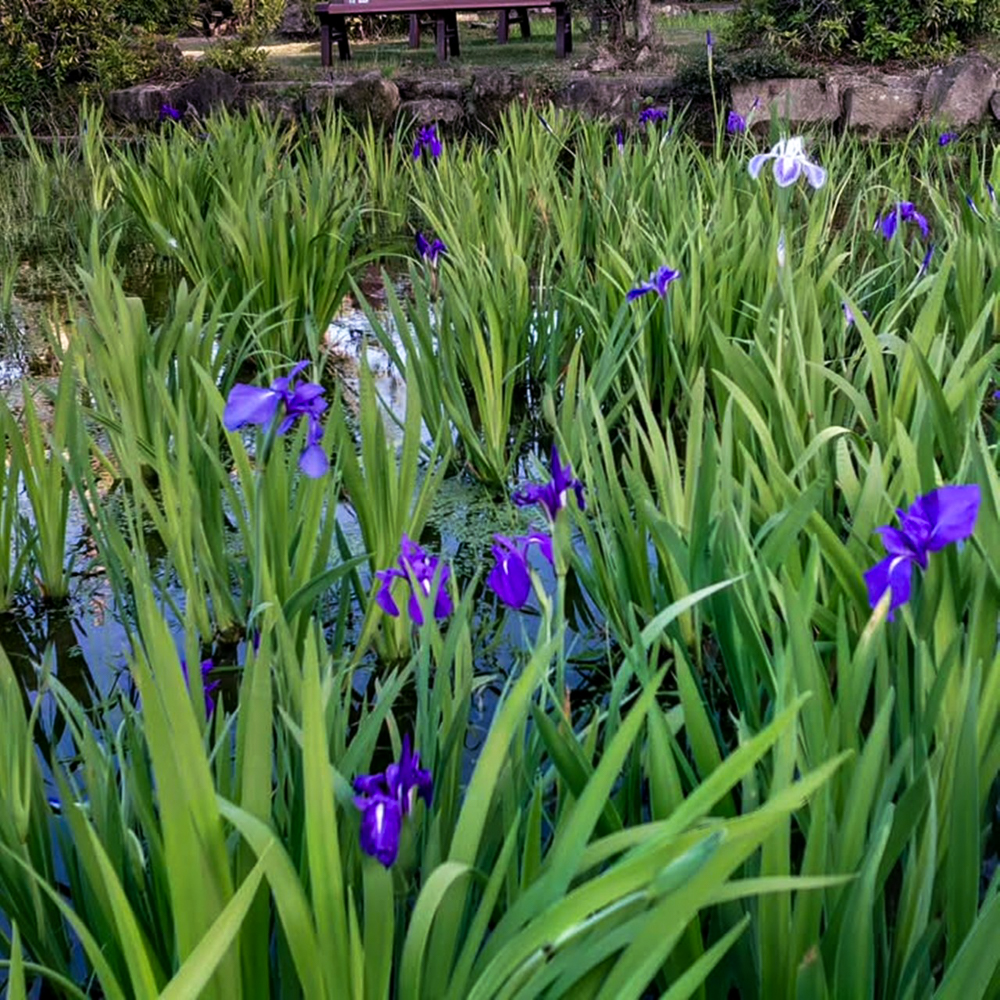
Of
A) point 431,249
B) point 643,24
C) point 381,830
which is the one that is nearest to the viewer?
point 381,830

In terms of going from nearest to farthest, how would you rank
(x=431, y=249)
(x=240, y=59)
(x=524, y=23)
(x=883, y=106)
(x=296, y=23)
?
(x=431, y=249), (x=883, y=106), (x=240, y=59), (x=524, y=23), (x=296, y=23)

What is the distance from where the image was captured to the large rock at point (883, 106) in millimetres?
6047

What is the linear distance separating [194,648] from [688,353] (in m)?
1.53

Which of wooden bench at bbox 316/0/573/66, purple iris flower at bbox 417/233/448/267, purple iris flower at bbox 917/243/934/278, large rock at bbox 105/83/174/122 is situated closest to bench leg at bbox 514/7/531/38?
wooden bench at bbox 316/0/573/66

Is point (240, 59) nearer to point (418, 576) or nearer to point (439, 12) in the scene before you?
point (439, 12)

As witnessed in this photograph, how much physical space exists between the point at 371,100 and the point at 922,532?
641cm

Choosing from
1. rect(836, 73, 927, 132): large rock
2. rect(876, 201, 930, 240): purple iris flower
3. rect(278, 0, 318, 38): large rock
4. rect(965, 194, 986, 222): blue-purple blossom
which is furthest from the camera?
rect(278, 0, 318, 38): large rock

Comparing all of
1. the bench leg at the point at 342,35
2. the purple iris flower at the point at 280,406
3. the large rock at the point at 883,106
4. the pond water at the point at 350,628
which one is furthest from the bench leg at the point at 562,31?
the purple iris flower at the point at 280,406

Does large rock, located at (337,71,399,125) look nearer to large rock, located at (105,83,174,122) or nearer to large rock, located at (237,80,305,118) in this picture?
large rock, located at (237,80,305,118)

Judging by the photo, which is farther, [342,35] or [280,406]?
[342,35]

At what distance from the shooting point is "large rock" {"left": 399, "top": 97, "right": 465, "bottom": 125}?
6.66 metres

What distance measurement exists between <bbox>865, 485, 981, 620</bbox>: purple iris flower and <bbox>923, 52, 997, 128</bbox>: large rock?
18.4ft

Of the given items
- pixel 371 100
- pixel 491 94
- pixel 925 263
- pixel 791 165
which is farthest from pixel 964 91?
pixel 791 165

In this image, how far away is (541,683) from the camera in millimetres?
1212
